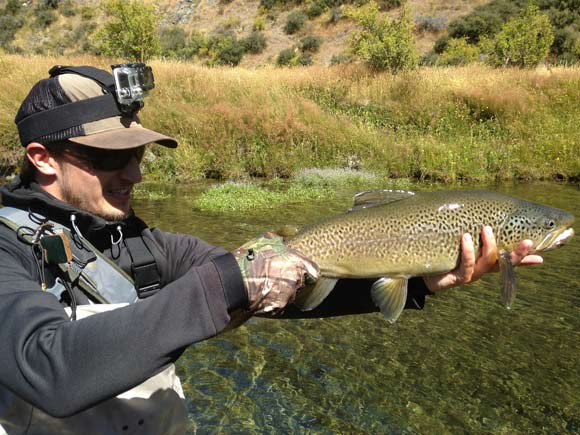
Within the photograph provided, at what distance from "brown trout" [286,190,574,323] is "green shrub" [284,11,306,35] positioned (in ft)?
148

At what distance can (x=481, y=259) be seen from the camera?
2674 mm

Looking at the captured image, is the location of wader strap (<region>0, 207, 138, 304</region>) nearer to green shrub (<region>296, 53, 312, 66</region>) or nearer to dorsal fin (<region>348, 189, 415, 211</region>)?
dorsal fin (<region>348, 189, 415, 211</region>)

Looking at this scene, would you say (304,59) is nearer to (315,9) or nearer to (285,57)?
(285,57)

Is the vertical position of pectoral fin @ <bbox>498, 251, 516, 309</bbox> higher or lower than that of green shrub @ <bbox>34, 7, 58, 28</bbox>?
lower

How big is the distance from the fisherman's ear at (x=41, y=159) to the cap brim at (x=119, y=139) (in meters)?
0.15

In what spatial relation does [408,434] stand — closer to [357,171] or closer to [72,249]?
[72,249]

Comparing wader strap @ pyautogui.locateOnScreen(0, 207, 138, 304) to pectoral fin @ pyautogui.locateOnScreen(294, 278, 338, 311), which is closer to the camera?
wader strap @ pyautogui.locateOnScreen(0, 207, 138, 304)

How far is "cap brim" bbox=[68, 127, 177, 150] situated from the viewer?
227 cm

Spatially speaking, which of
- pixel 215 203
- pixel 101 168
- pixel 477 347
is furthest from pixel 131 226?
pixel 215 203

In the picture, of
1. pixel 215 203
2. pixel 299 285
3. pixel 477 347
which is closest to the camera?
pixel 299 285

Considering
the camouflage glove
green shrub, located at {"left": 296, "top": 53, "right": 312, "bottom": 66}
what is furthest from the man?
green shrub, located at {"left": 296, "top": 53, "right": 312, "bottom": 66}

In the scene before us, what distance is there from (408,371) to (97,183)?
3.13 meters

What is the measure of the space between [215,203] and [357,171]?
465cm

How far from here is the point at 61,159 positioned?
7.63 ft
